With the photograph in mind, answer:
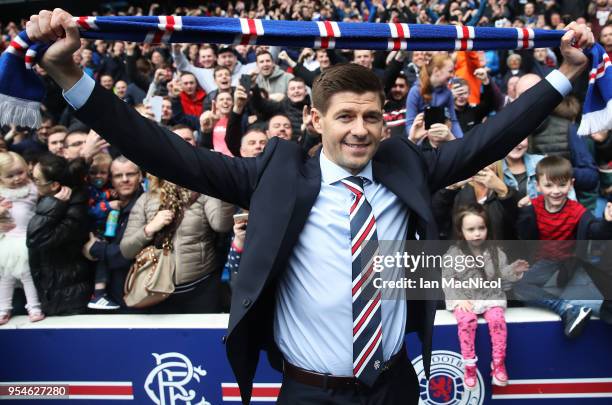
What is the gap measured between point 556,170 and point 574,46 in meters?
1.37

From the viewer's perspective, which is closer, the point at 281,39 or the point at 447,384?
the point at 281,39

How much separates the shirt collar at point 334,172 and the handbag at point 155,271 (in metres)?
1.69

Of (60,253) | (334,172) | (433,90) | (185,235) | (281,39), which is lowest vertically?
(60,253)

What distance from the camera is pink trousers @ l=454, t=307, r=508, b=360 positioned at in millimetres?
3094

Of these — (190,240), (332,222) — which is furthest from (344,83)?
(190,240)

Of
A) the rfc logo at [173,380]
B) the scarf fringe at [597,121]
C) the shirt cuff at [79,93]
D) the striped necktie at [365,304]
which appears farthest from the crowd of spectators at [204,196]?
the shirt cuff at [79,93]

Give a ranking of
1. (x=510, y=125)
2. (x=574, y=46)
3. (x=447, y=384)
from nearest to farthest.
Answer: (x=510, y=125) → (x=574, y=46) → (x=447, y=384)

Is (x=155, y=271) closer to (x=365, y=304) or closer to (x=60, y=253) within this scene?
(x=60, y=253)

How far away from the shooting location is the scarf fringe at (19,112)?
1.80m

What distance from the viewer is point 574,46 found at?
2088mm

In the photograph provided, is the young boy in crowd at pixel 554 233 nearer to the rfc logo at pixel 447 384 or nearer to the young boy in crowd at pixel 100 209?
the rfc logo at pixel 447 384

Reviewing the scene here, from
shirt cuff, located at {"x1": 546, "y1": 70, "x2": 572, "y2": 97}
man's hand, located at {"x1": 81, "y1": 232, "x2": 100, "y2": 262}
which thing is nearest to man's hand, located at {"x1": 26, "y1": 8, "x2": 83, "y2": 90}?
shirt cuff, located at {"x1": 546, "y1": 70, "x2": 572, "y2": 97}

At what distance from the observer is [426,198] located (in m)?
1.93

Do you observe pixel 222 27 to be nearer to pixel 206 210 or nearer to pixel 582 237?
pixel 206 210
